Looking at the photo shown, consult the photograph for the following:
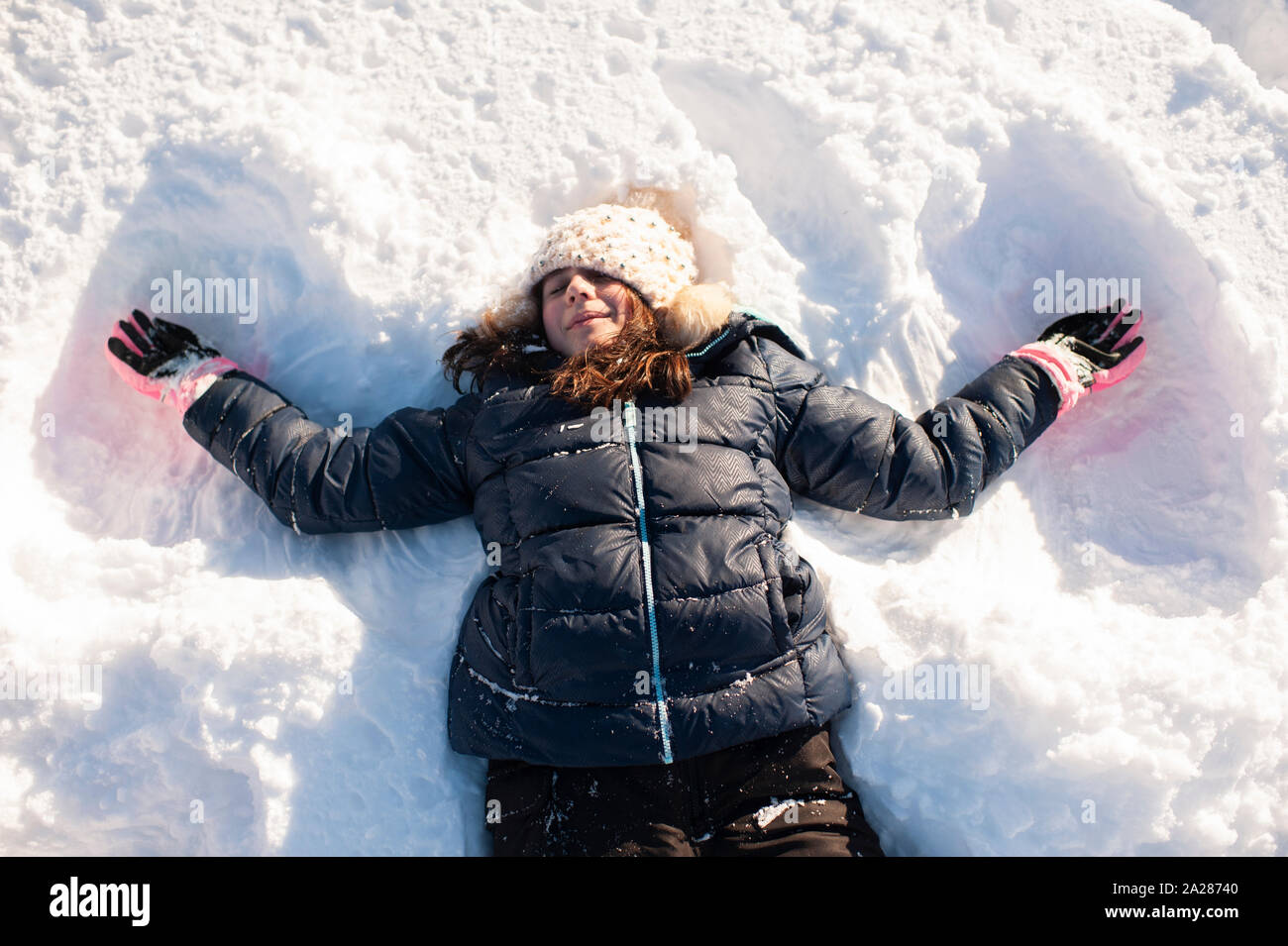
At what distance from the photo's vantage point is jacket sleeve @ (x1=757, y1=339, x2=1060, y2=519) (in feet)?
7.95

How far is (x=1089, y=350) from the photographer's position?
8.84ft

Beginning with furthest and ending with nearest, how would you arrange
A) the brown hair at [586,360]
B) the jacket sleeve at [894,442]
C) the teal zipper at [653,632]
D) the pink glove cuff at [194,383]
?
1. the pink glove cuff at [194,383]
2. the jacket sleeve at [894,442]
3. the brown hair at [586,360]
4. the teal zipper at [653,632]

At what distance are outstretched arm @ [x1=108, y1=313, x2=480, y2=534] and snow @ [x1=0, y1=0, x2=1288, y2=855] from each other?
18cm

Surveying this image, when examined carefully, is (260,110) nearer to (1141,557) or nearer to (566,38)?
(566,38)

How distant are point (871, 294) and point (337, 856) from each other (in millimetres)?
2261

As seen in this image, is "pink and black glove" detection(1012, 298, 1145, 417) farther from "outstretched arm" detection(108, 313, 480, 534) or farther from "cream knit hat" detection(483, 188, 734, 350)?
"outstretched arm" detection(108, 313, 480, 534)

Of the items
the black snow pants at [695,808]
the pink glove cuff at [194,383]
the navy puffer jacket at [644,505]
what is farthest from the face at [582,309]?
the black snow pants at [695,808]

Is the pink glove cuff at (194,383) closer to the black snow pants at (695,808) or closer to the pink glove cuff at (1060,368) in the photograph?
the black snow pants at (695,808)

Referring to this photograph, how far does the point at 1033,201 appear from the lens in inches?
113

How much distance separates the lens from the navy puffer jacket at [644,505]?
207 cm

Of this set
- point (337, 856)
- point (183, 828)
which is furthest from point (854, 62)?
point (183, 828)

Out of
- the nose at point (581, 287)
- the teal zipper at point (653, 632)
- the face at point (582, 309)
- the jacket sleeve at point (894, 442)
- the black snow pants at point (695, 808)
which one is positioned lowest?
the black snow pants at point (695, 808)

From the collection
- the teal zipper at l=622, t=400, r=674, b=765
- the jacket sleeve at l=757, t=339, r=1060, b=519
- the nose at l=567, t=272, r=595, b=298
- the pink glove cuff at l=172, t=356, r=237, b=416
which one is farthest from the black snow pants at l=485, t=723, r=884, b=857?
the pink glove cuff at l=172, t=356, r=237, b=416

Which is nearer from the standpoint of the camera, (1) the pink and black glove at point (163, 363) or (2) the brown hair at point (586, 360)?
(2) the brown hair at point (586, 360)
